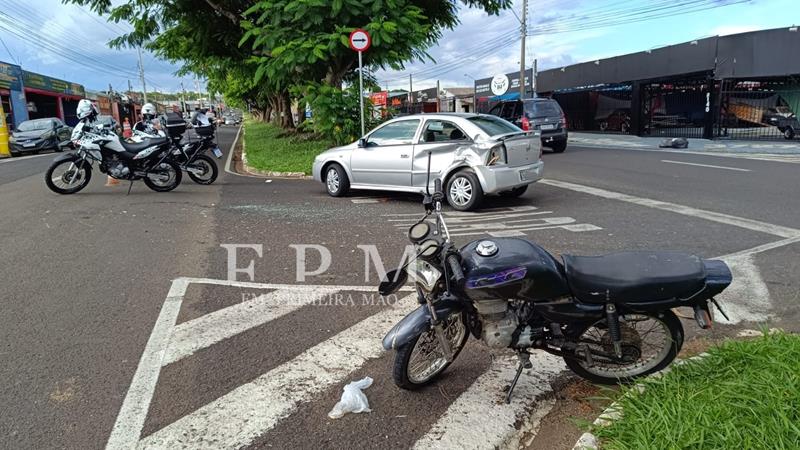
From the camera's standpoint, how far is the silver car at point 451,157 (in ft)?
28.4

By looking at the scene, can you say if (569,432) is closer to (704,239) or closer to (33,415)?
(33,415)

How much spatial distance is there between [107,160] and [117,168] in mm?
256

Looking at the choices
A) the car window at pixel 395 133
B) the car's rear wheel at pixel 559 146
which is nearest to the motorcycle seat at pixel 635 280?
the car window at pixel 395 133

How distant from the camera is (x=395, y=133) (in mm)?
9711

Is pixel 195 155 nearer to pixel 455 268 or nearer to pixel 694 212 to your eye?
pixel 694 212

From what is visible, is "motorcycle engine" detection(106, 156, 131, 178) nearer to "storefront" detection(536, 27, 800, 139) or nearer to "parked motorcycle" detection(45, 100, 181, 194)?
"parked motorcycle" detection(45, 100, 181, 194)

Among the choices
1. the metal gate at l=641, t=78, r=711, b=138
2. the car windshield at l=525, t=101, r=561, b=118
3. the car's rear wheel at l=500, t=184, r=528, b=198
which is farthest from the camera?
the metal gate at l=641, t=78, r=711, b=138

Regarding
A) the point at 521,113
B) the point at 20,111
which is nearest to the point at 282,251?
the point at 521,113

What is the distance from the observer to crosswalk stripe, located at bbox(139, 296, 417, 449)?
3023 millimetres

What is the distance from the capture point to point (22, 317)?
15.3 feet

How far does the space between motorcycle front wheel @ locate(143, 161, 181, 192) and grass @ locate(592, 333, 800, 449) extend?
32.5 feet

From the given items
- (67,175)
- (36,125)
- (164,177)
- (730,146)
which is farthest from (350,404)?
(36,125)

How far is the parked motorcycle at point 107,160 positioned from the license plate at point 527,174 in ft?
21.9

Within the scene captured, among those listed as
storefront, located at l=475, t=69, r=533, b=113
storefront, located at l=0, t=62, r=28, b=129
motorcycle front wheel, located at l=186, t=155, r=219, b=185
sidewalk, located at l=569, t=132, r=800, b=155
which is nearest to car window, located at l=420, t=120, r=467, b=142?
motorcycle front wheel, located at l=186, t=155, r=219, b=185
